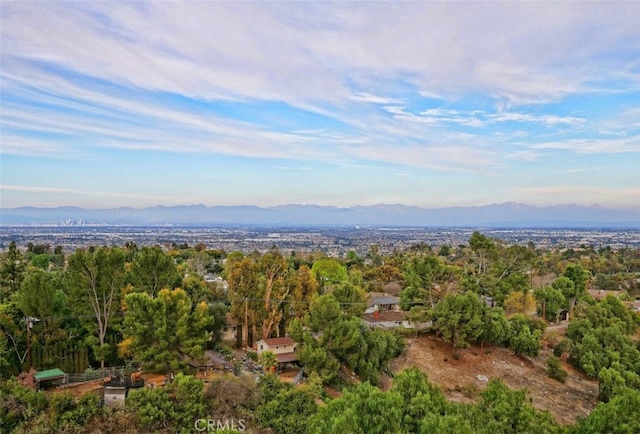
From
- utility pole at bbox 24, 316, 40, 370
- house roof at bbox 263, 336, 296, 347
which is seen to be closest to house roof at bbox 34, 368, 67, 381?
utility pole at bbox 24, 316, 40, 370

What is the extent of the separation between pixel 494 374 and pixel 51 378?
62.0 feet

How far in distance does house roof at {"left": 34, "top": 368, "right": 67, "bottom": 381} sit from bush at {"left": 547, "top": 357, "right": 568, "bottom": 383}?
70.3ft

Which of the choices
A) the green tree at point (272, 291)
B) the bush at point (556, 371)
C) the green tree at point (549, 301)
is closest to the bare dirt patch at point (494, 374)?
the bush at point (556, 371)

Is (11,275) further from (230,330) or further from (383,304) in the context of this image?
(383,304)

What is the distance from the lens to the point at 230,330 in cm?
2286

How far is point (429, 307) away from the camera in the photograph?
24656 millimetres

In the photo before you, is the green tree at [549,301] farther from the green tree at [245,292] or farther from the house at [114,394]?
the house at [114,394]

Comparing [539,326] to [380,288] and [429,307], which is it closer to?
[429,307]

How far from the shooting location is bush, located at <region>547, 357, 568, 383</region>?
21.9 metres

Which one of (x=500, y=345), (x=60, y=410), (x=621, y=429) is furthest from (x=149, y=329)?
(x=500, y=345)

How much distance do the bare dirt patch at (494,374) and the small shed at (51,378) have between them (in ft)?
44.4

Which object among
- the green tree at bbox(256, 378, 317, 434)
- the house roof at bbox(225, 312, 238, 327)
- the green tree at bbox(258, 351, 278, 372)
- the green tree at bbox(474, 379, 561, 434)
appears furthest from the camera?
the house roof at bbox(225, 312, 238, 327)

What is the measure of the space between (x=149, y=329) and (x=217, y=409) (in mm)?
4278

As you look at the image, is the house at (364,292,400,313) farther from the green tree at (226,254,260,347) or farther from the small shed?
the small shed
